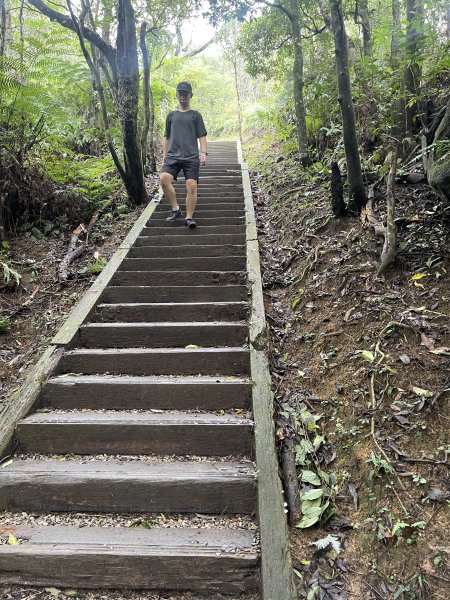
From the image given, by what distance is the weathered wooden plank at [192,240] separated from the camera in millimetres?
6320

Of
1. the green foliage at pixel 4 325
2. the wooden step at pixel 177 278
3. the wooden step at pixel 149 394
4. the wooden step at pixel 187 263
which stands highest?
the wooden step at pixel 187 263

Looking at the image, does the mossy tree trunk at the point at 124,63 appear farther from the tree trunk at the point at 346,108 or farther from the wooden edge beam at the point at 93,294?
the tree trunk at the point at 346,108

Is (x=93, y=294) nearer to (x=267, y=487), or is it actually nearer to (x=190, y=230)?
(x=190, y=230)

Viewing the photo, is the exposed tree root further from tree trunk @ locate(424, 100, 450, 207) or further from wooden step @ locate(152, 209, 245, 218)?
wooden step @ locate(152, 209, 245, 218)

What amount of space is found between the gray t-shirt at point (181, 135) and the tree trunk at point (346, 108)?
234 cm

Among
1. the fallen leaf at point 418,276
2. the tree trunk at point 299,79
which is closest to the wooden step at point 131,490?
the fallen leaf at point 418,276

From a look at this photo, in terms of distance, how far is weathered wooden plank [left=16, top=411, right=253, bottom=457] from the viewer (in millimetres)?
3133

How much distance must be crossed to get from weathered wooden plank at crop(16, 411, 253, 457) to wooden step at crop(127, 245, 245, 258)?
Result: 3168 mm

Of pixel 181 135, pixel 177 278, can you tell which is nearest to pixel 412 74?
pixel 181 135

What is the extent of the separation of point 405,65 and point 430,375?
446 cm

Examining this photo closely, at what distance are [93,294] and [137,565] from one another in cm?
308

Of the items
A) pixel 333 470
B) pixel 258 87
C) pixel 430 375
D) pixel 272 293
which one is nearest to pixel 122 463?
pixel 333 470

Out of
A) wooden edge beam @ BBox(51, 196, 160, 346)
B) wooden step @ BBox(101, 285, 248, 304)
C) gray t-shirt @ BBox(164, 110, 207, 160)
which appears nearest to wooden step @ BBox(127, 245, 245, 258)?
wooden edge beam @ BBox(51, 196, 160, 346)

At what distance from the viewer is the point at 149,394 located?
139 inches
